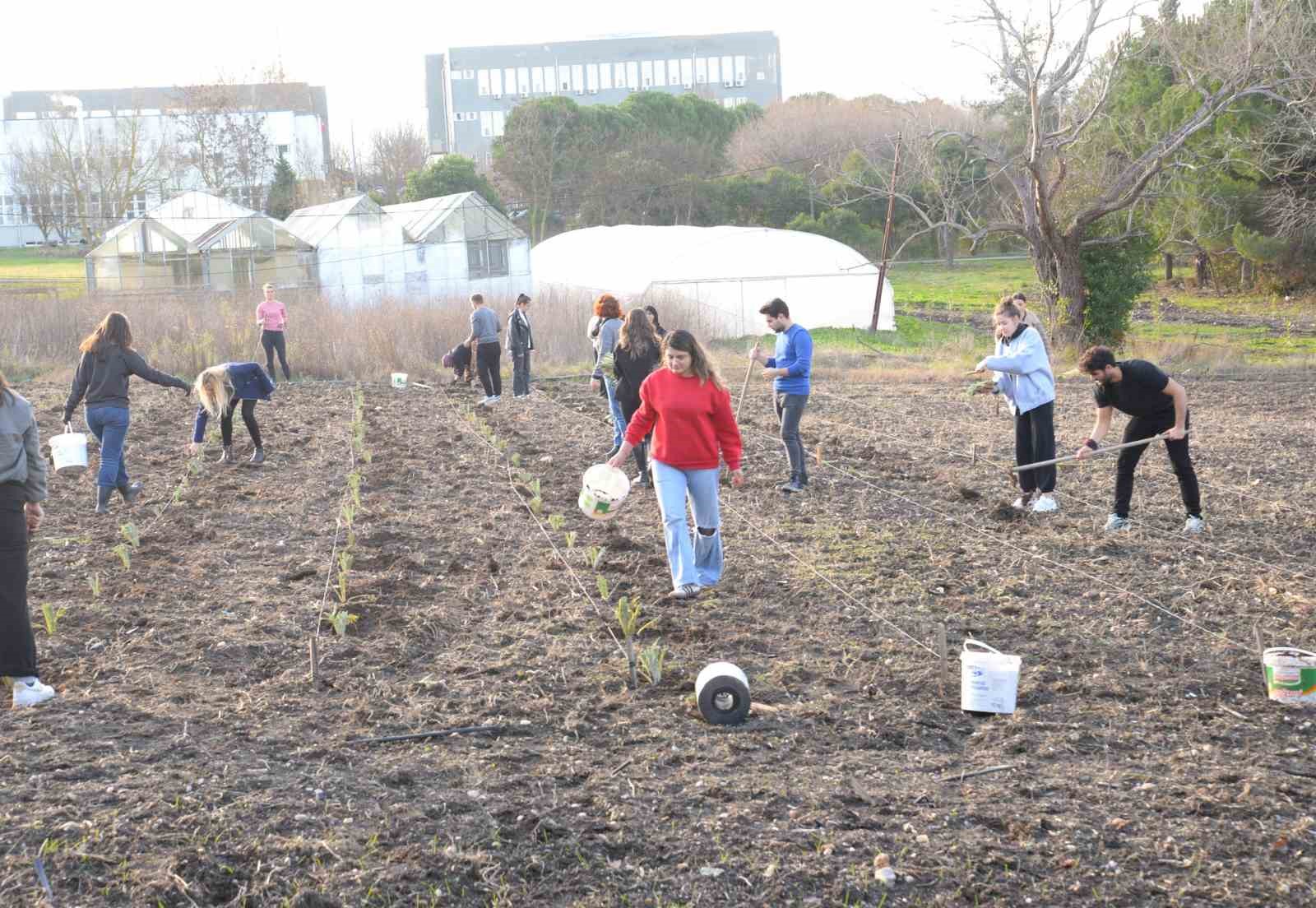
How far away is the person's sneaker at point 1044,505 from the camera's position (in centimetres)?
938

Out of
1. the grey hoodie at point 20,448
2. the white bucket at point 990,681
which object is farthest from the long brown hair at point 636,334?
the white bucket at point 990,681

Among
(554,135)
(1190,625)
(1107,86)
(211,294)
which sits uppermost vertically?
(554,135)

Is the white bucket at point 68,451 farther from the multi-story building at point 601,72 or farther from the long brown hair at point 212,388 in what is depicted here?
the multi-story building at point 601,72

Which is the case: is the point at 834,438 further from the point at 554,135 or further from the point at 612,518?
the point at 554,135

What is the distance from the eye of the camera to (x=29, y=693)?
5.59 meters

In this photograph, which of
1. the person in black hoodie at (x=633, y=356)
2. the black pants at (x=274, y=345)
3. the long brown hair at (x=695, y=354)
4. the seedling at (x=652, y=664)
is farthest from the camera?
the black pants at (x=274, y=345)

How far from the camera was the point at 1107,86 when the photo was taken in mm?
21672

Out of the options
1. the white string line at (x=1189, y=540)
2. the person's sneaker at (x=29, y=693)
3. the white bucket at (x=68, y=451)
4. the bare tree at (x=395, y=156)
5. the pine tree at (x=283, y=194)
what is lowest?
the white string line at (x=1189, y=540)

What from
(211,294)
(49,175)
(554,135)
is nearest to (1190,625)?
(211,294)

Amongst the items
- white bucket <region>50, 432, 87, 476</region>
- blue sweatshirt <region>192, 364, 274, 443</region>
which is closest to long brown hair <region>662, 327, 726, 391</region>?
white bucket <region>50, 432, 87, 476</region>

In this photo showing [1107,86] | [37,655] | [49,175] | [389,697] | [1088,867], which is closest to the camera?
[1088,867]

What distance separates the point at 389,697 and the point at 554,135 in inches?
1911

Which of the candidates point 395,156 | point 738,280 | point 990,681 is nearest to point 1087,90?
point 738,280

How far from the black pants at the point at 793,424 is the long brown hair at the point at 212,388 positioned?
4859mm
